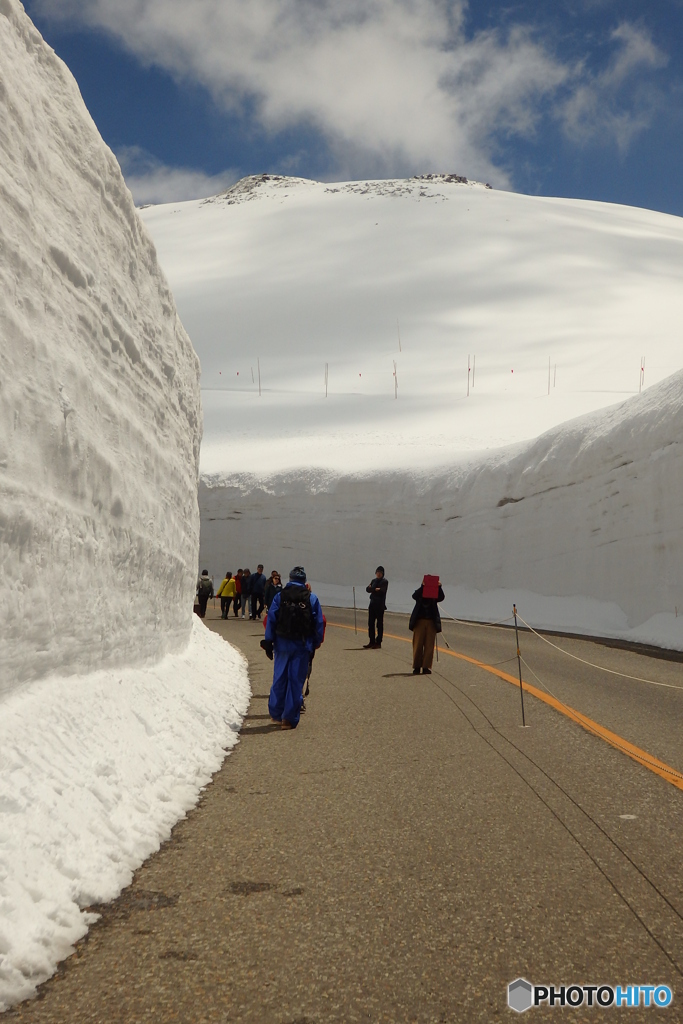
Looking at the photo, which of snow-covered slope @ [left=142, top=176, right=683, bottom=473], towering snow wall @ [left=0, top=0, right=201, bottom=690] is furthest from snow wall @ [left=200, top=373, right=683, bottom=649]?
towering snow wall @ [left=0, top=0, right=201, bottom=690]

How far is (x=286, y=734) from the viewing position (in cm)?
850

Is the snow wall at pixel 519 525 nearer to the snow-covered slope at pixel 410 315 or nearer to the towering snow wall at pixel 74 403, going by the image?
the snow-covered slope at pixel 410 315

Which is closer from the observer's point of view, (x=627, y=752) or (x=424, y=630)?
(x=627, y=752)

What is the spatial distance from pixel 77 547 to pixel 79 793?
7.12ft

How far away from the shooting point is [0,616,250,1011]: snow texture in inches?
148

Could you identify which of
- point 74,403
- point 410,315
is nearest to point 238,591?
point 74,403

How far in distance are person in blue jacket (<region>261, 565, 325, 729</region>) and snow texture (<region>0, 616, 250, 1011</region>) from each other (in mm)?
1057

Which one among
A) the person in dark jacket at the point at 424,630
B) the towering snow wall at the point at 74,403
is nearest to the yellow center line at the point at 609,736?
the person in dark jacket at the point at 424,630

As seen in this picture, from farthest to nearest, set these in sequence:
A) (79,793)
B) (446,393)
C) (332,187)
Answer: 1. (332,187)
2. (446,393)
3. (79,793)

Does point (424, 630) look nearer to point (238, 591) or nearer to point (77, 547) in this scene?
point (77, 547)

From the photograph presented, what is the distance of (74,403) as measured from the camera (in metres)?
6.92

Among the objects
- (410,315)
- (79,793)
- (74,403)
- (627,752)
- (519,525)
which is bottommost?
(627,752)

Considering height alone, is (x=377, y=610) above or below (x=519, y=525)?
below

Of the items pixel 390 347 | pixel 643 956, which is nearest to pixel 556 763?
pixel 643 956
